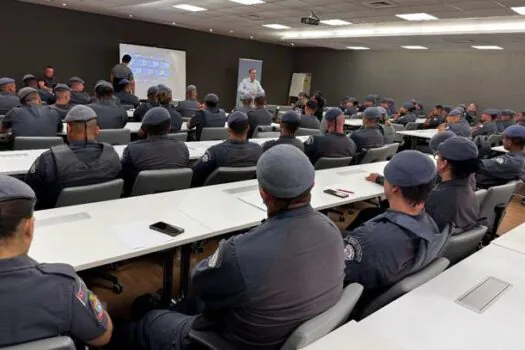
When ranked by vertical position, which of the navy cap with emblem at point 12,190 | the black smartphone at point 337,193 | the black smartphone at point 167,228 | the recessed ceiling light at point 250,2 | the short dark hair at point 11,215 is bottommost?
the black smartphone at point 167,228

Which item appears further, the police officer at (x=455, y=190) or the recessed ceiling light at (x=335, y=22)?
the recessed ceiling light at (x=335, y=22)

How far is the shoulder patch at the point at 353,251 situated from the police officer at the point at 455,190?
794mm

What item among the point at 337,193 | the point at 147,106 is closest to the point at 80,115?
the point at 337,193

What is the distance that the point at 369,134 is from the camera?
16.6 ft

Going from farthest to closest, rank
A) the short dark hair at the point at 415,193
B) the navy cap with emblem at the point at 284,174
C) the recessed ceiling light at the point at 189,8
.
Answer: the recessed ceiling light at the point at 189,8 < the short dark hair at the point at 415,193 < the navy cap with emblem at the point at 284,174

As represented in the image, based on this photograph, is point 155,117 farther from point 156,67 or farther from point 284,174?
point 156,67

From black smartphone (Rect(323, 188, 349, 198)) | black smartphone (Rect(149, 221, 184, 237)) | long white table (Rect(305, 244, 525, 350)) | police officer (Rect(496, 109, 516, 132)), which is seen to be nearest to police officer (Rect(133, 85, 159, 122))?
black smartphone (Rect(323, 188, 349, 198))

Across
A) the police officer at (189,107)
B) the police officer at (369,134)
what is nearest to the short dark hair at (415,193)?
the police officer at (369,134)

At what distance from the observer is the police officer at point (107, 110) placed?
16.3ft

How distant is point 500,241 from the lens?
7.54ft

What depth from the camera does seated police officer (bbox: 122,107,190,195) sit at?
3.05 meters

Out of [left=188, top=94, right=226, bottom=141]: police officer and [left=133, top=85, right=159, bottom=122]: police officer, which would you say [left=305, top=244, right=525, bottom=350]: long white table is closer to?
[left=188, top=94, right=226, bottom=141]: police officer

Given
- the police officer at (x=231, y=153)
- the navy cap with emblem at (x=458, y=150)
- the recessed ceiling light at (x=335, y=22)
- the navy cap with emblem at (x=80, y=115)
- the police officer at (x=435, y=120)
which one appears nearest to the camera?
the navy cap with emblem at (x=458, y=150)

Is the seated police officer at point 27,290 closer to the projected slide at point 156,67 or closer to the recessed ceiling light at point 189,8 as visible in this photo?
the recessed ceiling light at point 189,8
